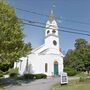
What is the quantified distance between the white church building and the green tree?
14.5m

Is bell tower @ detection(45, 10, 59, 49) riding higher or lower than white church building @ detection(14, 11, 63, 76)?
higher

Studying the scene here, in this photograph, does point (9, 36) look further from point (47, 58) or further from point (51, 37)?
point (51, 37)

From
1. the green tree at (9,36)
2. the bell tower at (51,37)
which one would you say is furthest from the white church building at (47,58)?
the green tree at (9,36)

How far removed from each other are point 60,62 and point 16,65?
1294 centimetres

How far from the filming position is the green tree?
29969mm

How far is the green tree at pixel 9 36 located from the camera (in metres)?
30.0

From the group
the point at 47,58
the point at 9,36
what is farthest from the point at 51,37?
the point at 9,36

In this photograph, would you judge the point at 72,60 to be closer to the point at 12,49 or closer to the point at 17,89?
the point at 12,49

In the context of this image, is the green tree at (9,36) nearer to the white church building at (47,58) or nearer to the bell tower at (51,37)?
the white church building at (47,58)

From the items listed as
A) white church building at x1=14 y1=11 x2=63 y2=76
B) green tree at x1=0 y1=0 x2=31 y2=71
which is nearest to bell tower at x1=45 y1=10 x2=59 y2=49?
white church building at x1=14 y1=11 x2=63 y2=76

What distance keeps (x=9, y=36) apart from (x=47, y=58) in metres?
18.9

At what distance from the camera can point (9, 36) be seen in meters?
30.8

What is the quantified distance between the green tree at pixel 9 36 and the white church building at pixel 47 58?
14.5 m

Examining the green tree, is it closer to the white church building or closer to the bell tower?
the white church building
